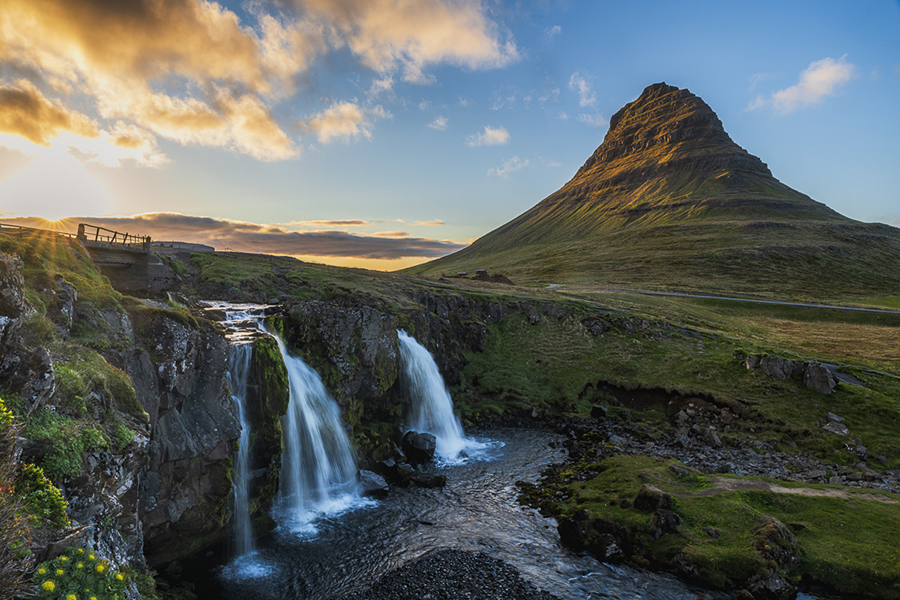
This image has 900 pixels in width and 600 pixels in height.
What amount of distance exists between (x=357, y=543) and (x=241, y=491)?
7.21 meters

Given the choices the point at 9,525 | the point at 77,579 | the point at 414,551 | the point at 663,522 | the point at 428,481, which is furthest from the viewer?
the point at 428,481

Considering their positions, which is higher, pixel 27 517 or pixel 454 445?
pixel 27 517

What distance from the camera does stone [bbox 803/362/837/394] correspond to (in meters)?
38.6

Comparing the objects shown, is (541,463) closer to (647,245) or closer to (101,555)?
(101,555)

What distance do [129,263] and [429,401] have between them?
31.4 m

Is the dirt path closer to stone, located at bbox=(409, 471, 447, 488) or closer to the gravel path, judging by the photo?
the gravel path

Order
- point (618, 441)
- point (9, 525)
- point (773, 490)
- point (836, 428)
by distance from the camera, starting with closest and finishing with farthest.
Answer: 1. point (9, 525)
2. point (773, 490)
3. point (836, 428)
4. point (618, 441)

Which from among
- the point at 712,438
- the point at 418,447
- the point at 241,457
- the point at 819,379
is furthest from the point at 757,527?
the point at 241,457

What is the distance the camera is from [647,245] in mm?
176125

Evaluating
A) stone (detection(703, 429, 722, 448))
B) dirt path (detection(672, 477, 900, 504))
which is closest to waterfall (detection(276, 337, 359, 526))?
dirt path (detection(672, 477, 900, 504))

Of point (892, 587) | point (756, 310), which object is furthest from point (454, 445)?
point (756, 310)

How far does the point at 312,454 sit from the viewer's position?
28328mm

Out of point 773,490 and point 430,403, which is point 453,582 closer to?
point 773,490

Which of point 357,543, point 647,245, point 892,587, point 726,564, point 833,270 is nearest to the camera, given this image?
point 892,587
